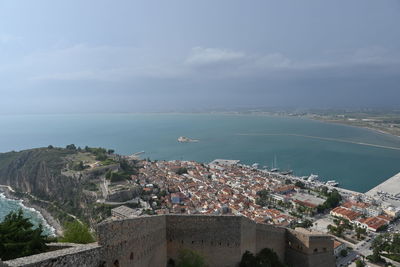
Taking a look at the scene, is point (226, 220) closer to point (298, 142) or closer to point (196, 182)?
point (196, 182)

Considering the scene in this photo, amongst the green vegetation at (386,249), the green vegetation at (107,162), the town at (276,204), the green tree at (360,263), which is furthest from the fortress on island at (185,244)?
the green vegetation at (107,162)

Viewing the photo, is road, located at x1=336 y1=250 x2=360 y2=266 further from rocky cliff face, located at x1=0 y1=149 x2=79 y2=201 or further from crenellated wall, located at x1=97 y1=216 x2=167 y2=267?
rocky cliff face, located at x1=0 y1=149 x2=79 y2=201

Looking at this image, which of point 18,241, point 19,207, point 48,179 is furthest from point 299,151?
point 18,241

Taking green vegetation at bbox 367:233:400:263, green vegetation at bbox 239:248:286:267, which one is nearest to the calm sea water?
green vegetation at bbox 367:233:400:263

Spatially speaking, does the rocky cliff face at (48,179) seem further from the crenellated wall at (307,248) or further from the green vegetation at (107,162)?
the crenellated wall at (307,248)

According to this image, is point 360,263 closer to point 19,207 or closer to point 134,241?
point 134,241

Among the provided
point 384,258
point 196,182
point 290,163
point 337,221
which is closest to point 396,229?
point 337,221

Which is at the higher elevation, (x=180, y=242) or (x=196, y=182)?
(x=180, y=242)
